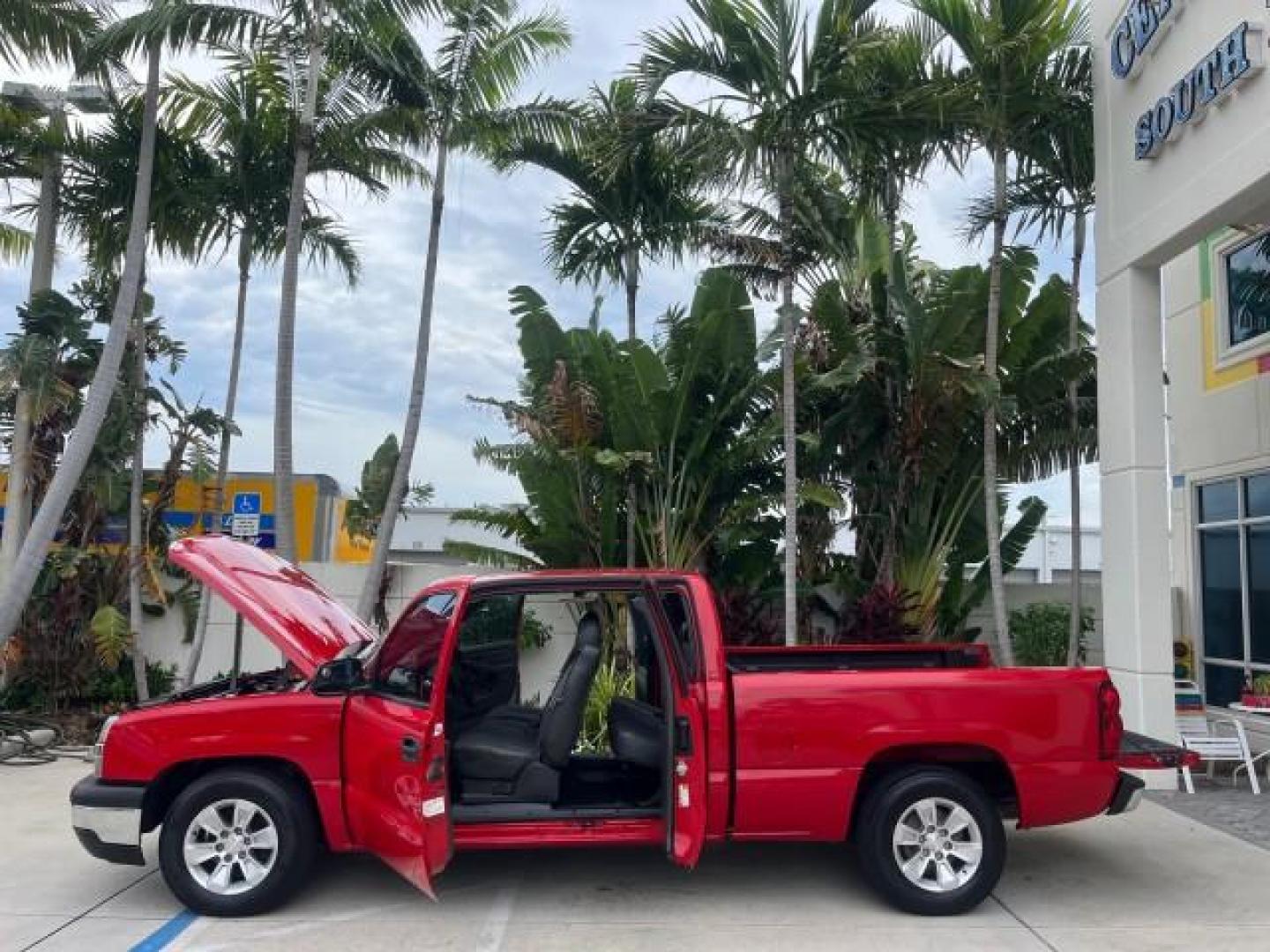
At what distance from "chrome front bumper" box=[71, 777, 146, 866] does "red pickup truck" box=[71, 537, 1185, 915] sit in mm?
10

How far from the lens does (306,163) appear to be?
1155 cm

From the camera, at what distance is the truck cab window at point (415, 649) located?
5.57m

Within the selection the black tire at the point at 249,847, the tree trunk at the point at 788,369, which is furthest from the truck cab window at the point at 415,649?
the tree trunk at the point at 788,369

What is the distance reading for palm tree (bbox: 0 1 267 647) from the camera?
1033 centimetres

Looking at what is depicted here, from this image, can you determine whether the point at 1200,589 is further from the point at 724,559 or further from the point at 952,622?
the point at 724,559

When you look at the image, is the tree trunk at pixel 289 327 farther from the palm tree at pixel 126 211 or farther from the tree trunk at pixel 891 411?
the tree trunk at pixel 891 411

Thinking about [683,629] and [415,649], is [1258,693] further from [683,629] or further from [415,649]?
[415,649]

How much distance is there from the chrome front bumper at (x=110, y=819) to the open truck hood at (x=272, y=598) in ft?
3.39

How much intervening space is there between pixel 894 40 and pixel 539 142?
4.39 m

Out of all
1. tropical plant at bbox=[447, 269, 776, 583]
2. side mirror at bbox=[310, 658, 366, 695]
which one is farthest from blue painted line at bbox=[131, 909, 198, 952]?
tropical plant at bbox=[447, 269, 776, 583]

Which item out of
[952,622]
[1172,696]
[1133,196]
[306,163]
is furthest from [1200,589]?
[306,163]

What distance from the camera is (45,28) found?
431 inches

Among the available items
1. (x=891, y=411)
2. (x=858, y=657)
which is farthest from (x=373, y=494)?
(x=858, y=657)

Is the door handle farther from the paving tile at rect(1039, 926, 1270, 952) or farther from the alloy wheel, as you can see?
the paving tile at rect(1039, 926, 1270, 952)
